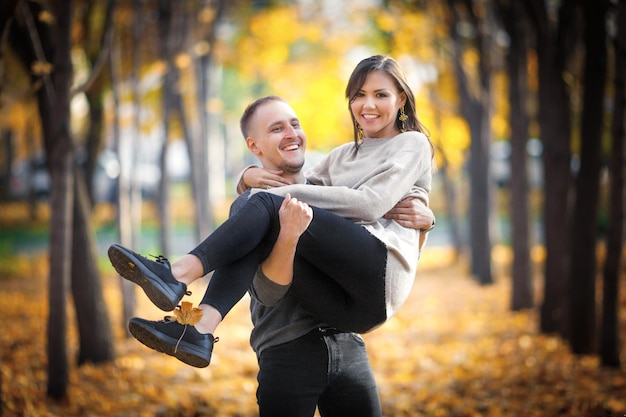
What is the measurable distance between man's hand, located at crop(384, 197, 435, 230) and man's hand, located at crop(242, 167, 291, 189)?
47cm

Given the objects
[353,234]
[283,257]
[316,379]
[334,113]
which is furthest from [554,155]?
[334,113]

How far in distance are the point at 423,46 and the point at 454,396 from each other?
800 centimetres

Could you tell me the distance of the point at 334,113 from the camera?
17250 millimetres

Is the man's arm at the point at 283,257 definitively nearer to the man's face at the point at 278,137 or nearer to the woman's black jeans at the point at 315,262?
the woman's black jeans at the point at 315,262

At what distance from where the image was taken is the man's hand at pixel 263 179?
117 inches

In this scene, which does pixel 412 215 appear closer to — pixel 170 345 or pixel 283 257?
pixel 283 257

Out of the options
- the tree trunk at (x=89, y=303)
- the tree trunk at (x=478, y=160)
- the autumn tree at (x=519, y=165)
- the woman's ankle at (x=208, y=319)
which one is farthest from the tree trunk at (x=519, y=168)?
the woman's ankle at (x=208, y=319)

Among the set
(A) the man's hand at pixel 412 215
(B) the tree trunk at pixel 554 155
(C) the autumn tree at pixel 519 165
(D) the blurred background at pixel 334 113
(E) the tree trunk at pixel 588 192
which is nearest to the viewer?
(A) the man's hand at pixel 412 215

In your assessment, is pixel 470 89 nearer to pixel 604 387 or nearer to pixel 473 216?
pixel 473 216

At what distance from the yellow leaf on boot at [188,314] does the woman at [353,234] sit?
71mm

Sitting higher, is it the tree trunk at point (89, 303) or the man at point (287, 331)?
the man at point (287, 331)

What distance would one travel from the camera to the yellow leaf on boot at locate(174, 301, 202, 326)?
259cm

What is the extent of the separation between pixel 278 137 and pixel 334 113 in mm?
14386

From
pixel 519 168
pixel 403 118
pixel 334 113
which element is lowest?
pixel 519 168
